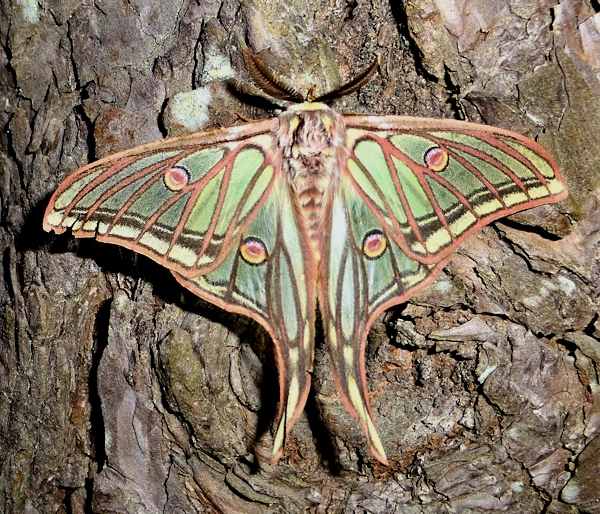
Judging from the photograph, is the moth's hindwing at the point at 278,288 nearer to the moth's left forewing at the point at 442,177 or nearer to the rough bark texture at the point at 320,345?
the rough bark texture at the point at 320,345

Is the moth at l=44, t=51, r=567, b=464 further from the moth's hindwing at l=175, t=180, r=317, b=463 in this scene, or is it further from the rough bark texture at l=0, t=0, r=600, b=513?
the rough bark texture at l=0, t=0, r=600, b=513

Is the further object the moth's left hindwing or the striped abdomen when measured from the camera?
the striped abdomen

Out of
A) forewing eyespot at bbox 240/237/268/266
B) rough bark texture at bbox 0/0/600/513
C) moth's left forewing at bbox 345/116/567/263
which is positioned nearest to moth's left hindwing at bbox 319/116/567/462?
moth's left forewing at bbox 345/116/567/263

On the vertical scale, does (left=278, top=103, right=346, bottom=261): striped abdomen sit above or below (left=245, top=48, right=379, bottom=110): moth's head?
below

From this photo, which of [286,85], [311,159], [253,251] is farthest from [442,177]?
[253,251]

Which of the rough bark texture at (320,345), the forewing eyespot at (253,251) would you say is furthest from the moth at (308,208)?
the rough bark texture at (320,345)

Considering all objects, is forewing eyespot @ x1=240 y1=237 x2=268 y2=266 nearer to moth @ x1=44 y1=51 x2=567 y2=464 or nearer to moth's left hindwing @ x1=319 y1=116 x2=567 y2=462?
moth @ x1=44 y1=51 x2=567 y2=464

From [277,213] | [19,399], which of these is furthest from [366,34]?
[19,399]
